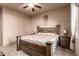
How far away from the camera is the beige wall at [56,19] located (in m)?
1.63

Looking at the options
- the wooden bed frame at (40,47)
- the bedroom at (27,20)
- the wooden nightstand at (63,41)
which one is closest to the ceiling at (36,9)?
the bedroom at (27,20)

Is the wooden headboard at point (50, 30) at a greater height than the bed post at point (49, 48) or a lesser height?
greater

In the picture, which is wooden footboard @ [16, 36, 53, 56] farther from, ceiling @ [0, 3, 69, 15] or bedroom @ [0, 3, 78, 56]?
ceiling @ [0, 3, 69, 15]

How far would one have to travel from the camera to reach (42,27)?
1788 mm

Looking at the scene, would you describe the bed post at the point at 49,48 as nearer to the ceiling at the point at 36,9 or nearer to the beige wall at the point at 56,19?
the beige wall at the point at 56,19

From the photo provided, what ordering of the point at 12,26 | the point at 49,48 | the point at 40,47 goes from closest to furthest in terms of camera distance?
the point at 49,48 → the point at 12,26 → the point at 40,47

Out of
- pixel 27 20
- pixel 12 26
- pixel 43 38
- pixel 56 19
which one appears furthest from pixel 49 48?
pixel 12 26

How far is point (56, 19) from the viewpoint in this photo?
5.62 ft

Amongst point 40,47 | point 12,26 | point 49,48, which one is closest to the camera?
point 49,48

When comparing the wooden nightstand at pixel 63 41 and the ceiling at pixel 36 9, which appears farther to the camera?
the wooden nightstand at pixel 63 41

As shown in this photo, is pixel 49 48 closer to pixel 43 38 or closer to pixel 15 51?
pixel 43 38

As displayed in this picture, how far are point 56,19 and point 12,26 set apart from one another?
873 mm

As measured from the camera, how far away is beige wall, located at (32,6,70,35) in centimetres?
163

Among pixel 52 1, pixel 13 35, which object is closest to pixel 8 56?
pixel 13 35
